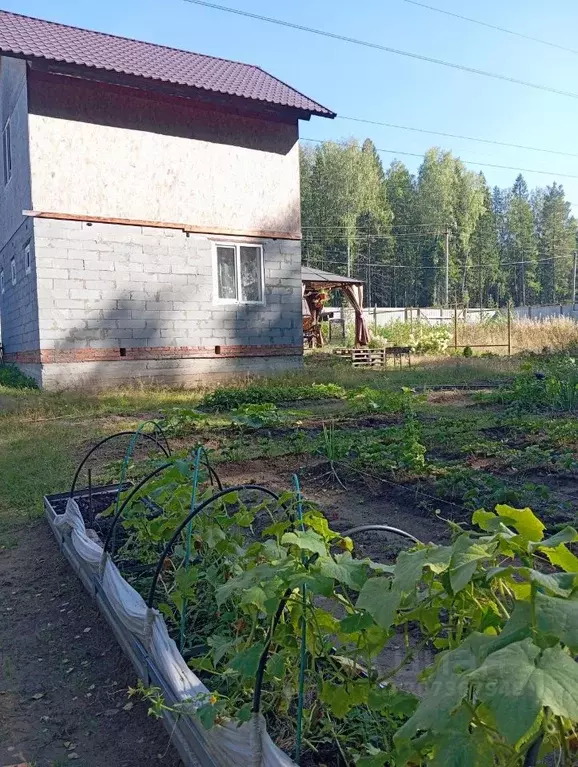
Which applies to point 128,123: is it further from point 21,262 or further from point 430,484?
point 430,484

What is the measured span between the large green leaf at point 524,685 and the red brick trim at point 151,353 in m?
10.2

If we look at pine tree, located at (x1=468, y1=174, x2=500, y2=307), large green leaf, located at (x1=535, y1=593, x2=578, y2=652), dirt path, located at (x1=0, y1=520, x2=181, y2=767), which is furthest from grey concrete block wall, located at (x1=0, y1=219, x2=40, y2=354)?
pine tree, located at (x1=468, y1=174, x2=500, y2=307)

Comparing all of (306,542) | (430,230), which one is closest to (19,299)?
(306,542)

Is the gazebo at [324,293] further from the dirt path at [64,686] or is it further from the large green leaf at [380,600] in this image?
the large green leaf at [380,600]

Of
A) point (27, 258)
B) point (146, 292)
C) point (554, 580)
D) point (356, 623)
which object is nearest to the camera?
point (554, 580)

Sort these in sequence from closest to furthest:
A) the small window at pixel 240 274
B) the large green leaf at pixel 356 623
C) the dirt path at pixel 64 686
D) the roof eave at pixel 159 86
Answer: the large green leaf at pixel 356 623 → the dirt path at pixel 64 686 → the roof eave at pixel 159 86 → the small window at pixel 240 274

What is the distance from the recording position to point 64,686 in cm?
241

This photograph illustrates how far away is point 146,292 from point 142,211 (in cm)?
140

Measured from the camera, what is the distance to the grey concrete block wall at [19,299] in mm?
10367

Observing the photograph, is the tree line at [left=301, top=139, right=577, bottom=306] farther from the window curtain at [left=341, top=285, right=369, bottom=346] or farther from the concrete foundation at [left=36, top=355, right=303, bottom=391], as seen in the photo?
the concrete foundation at [left=36, top=355, right=303, bottom=391]

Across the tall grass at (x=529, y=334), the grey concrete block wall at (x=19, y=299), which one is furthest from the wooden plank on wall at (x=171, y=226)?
the tall grass at (x=529, y=334)

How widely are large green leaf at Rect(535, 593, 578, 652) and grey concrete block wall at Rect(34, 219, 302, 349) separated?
10.1 meters

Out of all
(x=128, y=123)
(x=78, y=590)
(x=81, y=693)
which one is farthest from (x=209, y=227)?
(x=81, y=693)

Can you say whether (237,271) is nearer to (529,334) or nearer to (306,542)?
(306,542)
